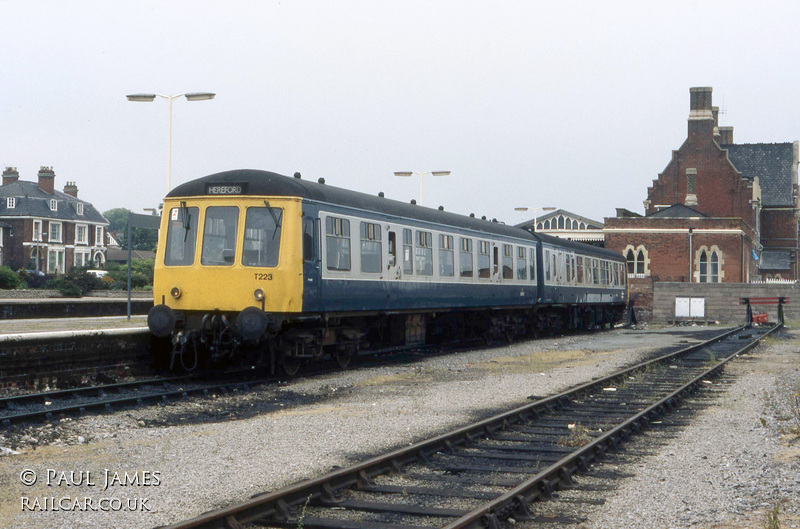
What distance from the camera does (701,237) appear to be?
58.3 metres

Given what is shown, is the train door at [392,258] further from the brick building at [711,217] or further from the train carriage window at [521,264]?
the brick building at [711,217]

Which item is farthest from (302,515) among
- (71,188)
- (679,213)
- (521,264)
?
(71,188)

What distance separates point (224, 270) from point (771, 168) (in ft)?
252

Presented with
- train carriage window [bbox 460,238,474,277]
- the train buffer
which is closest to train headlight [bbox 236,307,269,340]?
train carriage window [bbox 460,238,474,277]

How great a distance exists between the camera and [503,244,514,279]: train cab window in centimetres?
2389

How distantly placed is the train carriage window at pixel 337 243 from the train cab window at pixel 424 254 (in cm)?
306

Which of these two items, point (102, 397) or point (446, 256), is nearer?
point (102, 397)

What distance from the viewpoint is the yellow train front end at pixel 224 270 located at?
1385cm

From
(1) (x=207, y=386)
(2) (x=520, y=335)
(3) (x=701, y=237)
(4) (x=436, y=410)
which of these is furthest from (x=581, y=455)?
(3) (x=701, y=237)

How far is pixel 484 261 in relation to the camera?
2238 cm

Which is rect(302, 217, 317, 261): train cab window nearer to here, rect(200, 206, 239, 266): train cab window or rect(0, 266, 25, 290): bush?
rect(200, 206, 239, 266): train cab window

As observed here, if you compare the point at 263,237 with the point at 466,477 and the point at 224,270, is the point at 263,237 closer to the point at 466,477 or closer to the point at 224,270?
the point at 224,270

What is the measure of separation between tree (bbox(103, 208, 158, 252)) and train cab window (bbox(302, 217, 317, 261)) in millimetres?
65885

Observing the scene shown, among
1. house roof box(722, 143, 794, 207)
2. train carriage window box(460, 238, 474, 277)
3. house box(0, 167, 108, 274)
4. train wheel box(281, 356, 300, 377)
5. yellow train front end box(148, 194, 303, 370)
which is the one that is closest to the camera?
yellow train front end box(148, 194, 303, 370)
